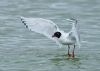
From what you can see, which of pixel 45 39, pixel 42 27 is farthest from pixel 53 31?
pixel 45 39

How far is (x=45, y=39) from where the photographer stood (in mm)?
14000

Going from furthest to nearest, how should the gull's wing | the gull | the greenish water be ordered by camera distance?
the gull's wing, the gull, the greenish water

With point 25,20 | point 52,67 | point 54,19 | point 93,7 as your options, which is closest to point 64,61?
point 52,67

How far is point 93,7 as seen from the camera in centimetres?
1736

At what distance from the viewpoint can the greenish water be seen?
1176cm

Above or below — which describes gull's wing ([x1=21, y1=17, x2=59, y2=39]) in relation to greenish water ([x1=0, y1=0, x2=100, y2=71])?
above

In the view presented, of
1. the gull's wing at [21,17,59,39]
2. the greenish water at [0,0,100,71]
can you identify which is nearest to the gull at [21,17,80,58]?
the gull's wing at [21,17,59,39]

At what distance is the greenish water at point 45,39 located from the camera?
463 inches

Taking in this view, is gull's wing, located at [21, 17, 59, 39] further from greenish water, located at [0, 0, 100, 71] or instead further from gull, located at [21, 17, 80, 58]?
greenish water, located at [0, 0, 100, 71]

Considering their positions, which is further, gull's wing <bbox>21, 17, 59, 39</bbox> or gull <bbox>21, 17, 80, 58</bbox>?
gull's wing <bbox>21, 17, 59, 39</bbox>

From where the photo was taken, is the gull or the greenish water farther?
the gull

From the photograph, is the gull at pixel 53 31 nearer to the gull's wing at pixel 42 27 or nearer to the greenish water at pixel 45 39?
the gull's wing at pixel 42 27

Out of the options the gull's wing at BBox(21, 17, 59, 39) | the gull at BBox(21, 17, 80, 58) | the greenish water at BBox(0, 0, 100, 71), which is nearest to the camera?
the greenish water at BBox(0, 0, 100, 71)

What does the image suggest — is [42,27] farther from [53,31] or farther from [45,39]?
[45,39]
